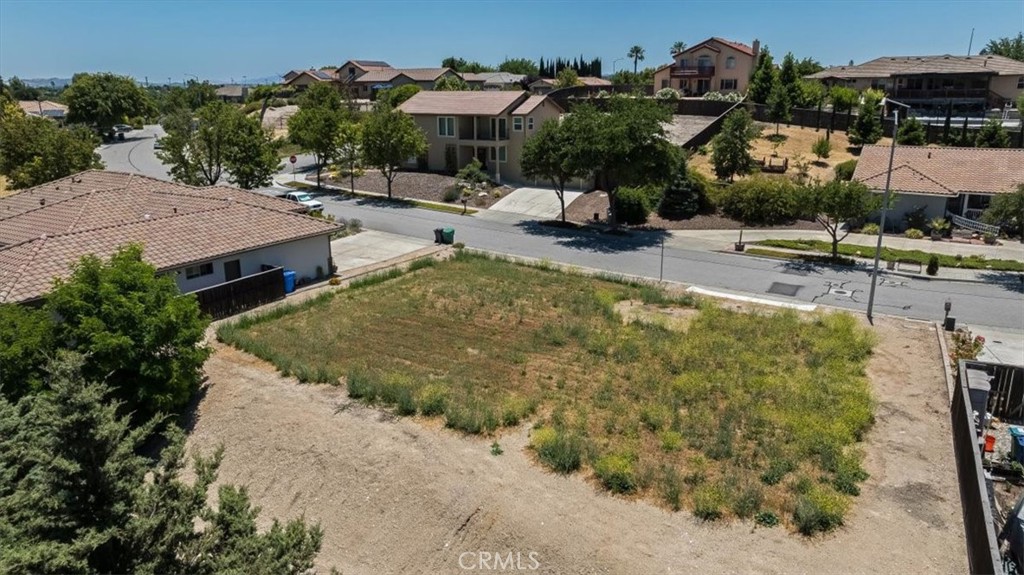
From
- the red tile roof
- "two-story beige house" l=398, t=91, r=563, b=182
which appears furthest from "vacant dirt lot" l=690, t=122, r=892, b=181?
"two-story beige house" l=398, t=91, r=563, b=182

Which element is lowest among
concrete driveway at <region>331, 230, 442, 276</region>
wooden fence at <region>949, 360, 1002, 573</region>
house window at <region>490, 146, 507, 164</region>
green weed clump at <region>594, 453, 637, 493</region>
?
green weed clump at <region>594, 453, 637, 493</region>

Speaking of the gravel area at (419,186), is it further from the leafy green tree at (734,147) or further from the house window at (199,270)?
the house window at (199,270)

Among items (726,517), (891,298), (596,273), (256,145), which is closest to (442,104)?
(256,145)

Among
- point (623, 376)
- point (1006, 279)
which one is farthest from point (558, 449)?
point (1006, 279)

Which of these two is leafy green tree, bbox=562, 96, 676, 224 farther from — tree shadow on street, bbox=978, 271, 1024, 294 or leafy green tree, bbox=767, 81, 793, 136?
leafy green tree, bbox=767, 81, 793, 136

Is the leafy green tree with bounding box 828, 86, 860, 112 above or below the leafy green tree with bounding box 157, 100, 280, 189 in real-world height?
above

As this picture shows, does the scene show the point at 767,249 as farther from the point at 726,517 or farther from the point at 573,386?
the point at 726,517

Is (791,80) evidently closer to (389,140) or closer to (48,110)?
(389,140)
